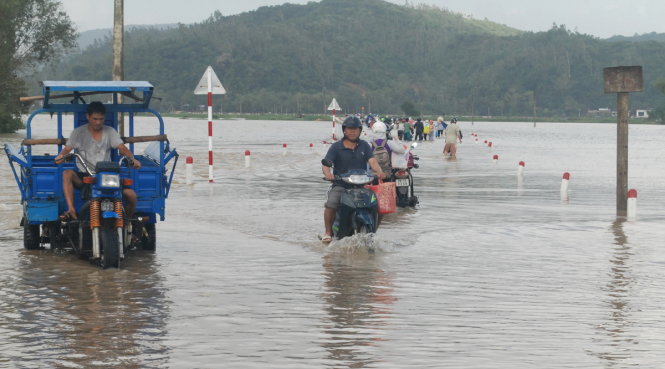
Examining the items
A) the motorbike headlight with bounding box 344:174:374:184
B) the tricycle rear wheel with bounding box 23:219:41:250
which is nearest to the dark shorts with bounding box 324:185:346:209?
the motorbike headlight with bounding box 344:174:374:184

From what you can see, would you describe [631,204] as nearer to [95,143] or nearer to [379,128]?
[379,128]

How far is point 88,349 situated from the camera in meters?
7.05

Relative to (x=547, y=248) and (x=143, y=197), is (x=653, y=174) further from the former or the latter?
(x=143, y=197)

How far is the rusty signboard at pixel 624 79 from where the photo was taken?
18109 mm

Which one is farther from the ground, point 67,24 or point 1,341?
point 67,24

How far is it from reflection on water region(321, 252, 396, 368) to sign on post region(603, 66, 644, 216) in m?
7.71

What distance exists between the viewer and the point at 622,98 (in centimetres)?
1855

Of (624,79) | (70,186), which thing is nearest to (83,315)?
(70,186)

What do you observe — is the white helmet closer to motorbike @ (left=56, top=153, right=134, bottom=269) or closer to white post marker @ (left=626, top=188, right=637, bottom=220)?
white post marker @ (left=626, top=188, right=637, bottom=220)

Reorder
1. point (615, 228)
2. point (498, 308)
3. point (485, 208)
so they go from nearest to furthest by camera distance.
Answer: point (498, 308) < point (615, 228) < point (485, 208)

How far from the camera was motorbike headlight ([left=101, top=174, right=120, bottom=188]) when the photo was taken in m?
10.8

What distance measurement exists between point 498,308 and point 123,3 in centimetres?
2037

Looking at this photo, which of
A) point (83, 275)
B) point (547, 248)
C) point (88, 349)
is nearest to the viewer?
point (88, 349)

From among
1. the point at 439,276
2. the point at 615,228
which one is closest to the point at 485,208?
the point at 615,228
